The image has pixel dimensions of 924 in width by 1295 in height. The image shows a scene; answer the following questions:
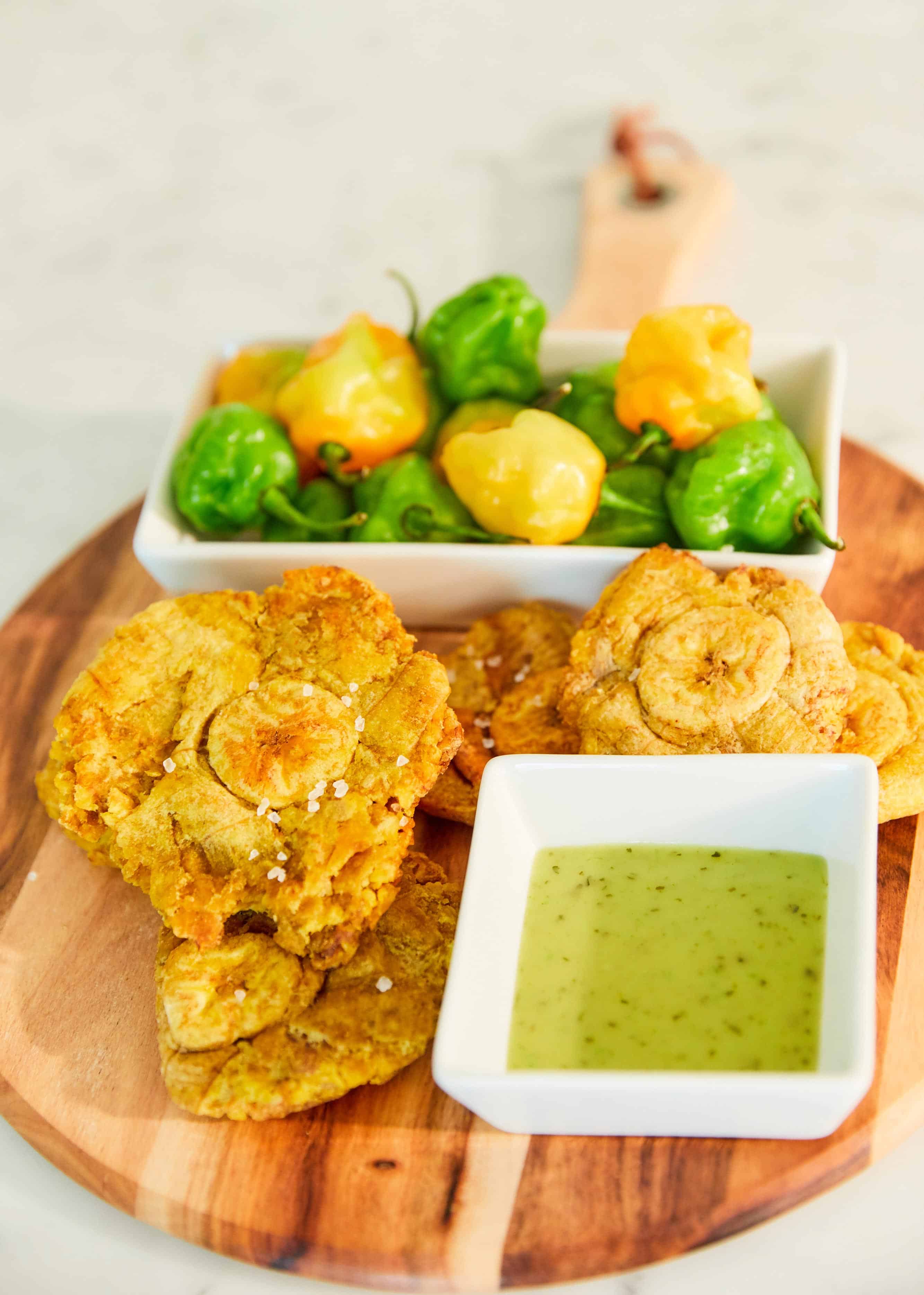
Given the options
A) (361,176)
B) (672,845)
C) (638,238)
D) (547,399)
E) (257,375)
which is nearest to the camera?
(672,845)

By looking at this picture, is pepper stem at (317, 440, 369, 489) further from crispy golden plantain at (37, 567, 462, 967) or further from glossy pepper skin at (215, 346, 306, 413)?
crispy golden plantain at (37, 567, 462, 967)

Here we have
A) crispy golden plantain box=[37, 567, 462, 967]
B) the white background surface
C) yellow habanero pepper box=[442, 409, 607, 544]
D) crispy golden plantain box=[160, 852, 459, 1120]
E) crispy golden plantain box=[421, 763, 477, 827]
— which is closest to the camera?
crispy golden plantain box=[160, 852, 459, 1120]

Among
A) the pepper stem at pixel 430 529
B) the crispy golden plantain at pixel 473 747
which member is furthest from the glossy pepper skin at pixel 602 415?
the crispy golden plantain at pixel 473 747

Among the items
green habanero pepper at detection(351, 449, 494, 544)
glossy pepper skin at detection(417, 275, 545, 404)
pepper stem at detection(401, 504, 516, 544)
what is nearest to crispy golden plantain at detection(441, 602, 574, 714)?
pepper stem at detection(401, 504, 516, 544)

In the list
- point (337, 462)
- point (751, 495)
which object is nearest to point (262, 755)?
point (337, 462)

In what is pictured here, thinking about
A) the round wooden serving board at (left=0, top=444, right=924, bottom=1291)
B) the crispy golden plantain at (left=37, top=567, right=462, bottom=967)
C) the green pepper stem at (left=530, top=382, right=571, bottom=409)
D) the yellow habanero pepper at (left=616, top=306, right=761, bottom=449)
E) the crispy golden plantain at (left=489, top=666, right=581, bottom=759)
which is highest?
the yellow habanero pepper at (left=616, top=306, right=761, bottom=449)

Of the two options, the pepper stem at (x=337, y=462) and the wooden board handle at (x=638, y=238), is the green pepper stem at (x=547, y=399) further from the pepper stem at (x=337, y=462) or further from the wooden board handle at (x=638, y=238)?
the wooden board handle at (x=638, y=238)

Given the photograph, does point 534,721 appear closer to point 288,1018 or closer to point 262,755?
point 262,755
